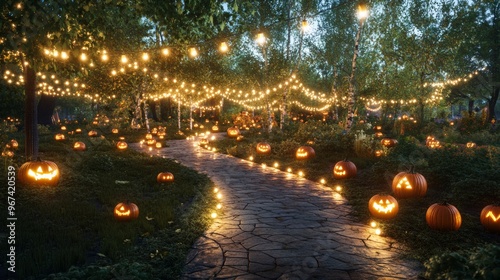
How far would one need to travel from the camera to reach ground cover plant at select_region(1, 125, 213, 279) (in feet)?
16.1

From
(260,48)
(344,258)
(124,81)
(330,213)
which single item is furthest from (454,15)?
(344,258)

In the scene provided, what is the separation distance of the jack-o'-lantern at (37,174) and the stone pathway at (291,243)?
14.6ft

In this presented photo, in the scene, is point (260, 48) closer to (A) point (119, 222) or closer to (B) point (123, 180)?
(B) point (123, 180)

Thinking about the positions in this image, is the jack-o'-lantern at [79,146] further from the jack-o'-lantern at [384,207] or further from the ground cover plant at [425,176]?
the jack-o'-lantern at [384,207]

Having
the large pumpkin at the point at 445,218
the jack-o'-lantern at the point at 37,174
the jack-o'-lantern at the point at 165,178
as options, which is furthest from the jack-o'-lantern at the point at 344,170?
the jack-o'-lantern at the point at 37,174

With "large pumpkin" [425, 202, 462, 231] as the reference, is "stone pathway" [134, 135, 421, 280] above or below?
below

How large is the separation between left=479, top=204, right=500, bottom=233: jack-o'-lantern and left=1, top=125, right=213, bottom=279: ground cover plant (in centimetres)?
530

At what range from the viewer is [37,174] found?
9.02m

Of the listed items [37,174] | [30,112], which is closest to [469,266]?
[37,174]

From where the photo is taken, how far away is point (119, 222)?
7.10m

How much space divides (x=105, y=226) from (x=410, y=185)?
6831 millimetres

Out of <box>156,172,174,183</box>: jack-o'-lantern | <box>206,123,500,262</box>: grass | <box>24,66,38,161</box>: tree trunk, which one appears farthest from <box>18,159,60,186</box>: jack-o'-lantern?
<box>206,123,500,262</box>: grass

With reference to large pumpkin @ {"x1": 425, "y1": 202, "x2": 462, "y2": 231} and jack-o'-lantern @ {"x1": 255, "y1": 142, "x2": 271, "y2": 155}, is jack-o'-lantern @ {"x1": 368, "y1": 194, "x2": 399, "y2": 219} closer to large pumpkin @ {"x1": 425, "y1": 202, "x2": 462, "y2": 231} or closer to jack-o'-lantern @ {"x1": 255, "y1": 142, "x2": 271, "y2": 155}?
large pumpkin @ {"x1": 425, "y1": 202, "x2": 462, "y2": 231}

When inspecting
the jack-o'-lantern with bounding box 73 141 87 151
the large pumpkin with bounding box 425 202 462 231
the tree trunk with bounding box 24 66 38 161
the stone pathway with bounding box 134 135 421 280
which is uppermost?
the tree trunk with bounding box 24 66 38 161
